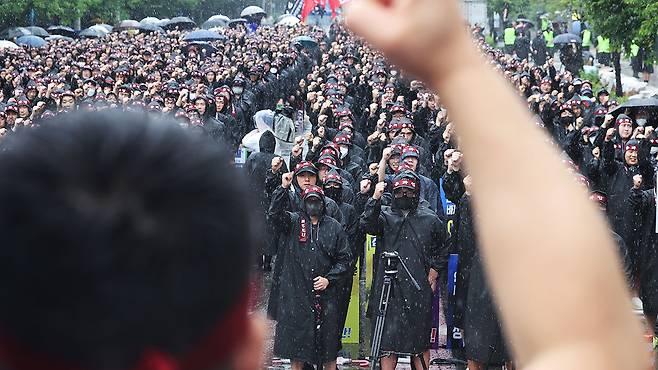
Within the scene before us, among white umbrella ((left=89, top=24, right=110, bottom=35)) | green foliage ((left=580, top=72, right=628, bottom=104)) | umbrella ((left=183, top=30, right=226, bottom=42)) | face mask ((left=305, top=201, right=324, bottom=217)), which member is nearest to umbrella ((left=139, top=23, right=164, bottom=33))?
white umbrella ((left=89, top=24, right=110, bottom=35))

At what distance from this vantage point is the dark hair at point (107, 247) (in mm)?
962

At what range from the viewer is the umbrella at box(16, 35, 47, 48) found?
35844mm

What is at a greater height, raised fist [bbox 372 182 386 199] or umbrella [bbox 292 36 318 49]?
umbrella [bbox 292 36 318 49]

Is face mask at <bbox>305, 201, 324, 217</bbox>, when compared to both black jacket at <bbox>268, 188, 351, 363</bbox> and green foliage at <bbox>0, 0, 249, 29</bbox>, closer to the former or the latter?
black jacket at <bbox>268, 188, 351, 363</bbox>

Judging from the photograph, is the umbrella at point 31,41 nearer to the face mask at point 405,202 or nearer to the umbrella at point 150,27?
the umbrella at point 150,27

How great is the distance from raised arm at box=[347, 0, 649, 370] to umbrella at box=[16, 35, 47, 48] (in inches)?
1407

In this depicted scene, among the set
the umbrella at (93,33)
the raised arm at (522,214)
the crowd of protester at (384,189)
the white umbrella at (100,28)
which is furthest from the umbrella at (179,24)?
the raised arm at (522,214)

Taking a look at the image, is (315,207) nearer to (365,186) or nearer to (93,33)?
(365,186)

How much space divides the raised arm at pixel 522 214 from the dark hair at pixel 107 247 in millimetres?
250

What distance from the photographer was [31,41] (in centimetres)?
3625

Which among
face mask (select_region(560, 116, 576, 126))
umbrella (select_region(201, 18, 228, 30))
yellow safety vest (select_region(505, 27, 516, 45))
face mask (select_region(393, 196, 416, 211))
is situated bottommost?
face mask (select_region(393, 196, 416, 211))

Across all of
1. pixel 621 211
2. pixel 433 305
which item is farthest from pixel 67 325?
pixel 621 211

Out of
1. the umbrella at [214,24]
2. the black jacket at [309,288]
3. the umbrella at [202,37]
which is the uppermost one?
the umbrella at [214,24]

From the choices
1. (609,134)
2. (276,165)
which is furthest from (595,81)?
(276,165)
